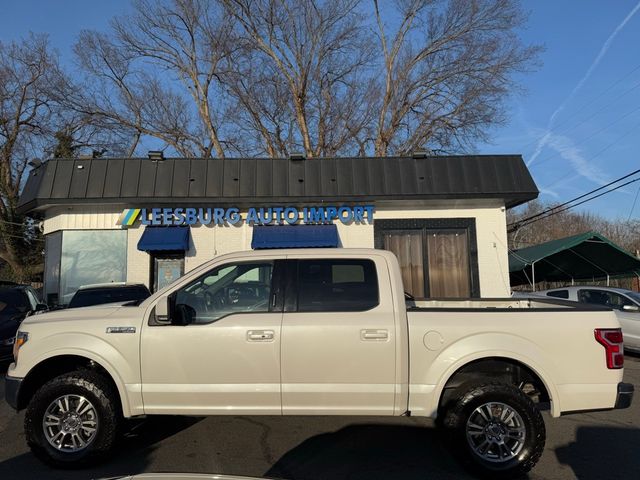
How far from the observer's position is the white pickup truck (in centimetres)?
438

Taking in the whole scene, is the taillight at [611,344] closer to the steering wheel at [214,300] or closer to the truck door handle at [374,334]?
the truck door handle at [374,334]

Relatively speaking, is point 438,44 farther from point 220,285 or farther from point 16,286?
point 220,285

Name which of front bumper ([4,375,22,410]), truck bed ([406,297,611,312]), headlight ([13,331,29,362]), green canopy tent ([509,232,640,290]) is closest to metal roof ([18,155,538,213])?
green canopy tent ([509,232,640,290])

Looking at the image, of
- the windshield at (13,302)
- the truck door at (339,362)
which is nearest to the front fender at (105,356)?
the truck door at (339,362)

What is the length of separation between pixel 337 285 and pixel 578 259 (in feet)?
58.7

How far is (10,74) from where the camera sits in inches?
1167

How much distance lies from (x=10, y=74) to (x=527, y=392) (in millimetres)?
34195

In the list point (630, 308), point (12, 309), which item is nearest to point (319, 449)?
point (12, 309)

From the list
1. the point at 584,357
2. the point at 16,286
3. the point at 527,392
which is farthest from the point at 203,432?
the point at 16,286

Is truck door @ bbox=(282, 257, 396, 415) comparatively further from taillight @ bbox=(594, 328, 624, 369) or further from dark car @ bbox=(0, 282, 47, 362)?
dark car @ bbox=(0, 282, 47, 362)

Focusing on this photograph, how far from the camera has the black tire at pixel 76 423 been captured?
14.8ft

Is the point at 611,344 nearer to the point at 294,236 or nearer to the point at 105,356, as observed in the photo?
the point at 105,356

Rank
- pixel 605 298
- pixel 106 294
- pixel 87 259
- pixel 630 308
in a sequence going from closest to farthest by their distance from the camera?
pixel 106 294 < pixel 630 308 < pixel 605 298 < pixel 87 259

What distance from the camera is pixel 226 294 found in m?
A: 4.79
